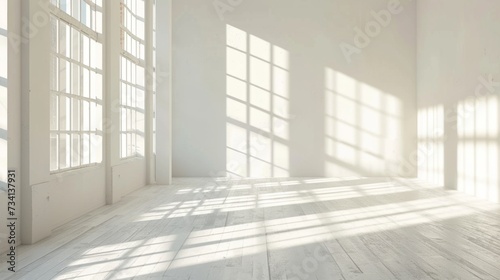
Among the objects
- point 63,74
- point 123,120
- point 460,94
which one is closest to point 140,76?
point 123,120

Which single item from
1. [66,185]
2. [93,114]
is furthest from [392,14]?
[66,185]

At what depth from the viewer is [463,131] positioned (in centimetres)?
995

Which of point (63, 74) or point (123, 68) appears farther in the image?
point (123, 68)

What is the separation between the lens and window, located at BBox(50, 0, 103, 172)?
614 centimetres

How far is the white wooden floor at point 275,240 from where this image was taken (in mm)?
4188

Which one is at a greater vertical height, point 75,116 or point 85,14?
point 85,14

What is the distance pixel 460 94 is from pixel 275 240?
599 cm

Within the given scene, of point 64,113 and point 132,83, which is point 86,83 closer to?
point 64,113

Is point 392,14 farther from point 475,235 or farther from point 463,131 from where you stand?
point 475,235

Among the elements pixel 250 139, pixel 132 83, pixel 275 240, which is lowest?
pixel 275 240

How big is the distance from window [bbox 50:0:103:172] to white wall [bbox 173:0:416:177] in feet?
17.3

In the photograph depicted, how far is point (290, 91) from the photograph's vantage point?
1287cm

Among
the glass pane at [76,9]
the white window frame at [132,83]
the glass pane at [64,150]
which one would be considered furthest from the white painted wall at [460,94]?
the glass pane at [64,150]

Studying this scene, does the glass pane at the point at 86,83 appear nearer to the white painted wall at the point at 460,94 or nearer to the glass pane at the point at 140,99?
the glass pane at the point at 140,99
